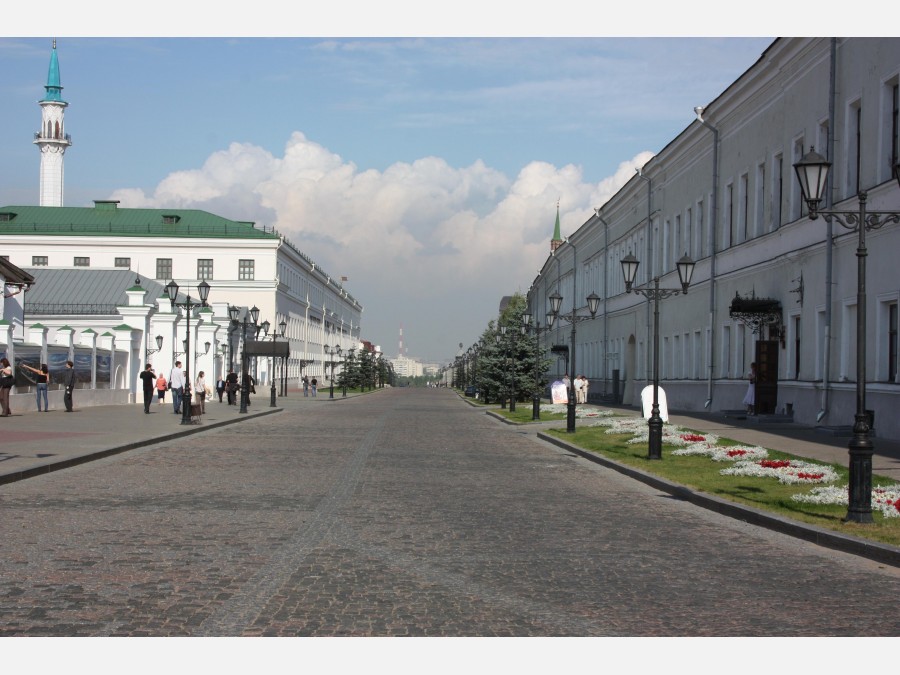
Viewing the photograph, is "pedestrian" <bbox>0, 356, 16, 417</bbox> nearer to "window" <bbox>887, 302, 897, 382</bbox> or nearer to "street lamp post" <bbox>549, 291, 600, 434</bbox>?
"street lamp post" <bbox>549, 291, 600, 434</bbox>

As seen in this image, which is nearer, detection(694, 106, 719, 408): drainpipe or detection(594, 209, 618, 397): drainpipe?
detection(694, 106, 719, 408): drainpipe

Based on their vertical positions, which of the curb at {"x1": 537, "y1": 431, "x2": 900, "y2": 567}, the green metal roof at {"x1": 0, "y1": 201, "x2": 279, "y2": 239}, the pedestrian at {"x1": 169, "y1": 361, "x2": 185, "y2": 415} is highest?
the green metal roof at {"x1": 0, "y1": 201, "x2": 279, "y2": 239}

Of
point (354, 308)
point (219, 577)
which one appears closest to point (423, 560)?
point (219, 577)

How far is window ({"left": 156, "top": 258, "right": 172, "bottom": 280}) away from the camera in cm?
9662

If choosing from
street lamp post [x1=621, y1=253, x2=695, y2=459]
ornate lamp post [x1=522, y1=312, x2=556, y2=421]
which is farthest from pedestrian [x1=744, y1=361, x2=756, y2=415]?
street lamp post [x1=621, y1=253, x2=695, y2=459]

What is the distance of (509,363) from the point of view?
55.2 metres

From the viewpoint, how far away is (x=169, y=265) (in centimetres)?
9669

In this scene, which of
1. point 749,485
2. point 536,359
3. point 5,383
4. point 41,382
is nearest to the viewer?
point 749,485

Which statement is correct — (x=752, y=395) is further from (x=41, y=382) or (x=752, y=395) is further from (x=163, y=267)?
(x=163, y=267)

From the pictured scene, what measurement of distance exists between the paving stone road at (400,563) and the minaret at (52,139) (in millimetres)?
90160

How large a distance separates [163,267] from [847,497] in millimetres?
89863

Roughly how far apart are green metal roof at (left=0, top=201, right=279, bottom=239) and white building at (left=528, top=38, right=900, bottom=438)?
5472 centimetres

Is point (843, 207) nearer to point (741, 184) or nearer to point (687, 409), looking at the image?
point (741, 184)

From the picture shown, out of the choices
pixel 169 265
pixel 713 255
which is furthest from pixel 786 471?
pixel 169 265
